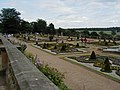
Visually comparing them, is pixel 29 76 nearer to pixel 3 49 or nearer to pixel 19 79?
pixel 19 79

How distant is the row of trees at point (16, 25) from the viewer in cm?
7262

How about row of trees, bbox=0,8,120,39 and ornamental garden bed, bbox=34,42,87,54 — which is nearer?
ornamental garden bed, bbox=34,42,87,54

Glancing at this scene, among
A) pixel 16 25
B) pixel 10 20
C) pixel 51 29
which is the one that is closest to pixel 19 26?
pixel 16 25

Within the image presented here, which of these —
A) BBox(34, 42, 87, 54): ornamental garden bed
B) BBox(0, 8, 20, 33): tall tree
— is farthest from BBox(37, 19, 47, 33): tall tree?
BBox(34, 42, 87, 54): ornamental garden bed

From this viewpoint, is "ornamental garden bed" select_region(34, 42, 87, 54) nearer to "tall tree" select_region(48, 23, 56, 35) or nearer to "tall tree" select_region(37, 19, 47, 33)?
"tall tree" select_region(48, 23, 56, 35)

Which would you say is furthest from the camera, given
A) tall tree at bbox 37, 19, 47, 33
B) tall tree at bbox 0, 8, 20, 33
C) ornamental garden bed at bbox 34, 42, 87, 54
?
tall tree at bbox 37, 19, 47, 33

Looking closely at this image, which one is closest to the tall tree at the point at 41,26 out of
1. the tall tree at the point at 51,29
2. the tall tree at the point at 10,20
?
the tall tree at the point at 51,29

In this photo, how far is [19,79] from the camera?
2.83m

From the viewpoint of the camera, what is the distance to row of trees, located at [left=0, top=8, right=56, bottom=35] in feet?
238

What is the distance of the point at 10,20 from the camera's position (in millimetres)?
72688

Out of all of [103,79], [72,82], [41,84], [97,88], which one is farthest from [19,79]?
[103,79]

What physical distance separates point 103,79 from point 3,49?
586cm

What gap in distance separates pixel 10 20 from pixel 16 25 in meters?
2.35

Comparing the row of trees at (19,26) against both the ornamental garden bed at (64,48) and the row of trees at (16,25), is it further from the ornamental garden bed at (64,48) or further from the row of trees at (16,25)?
the ornamental garden bed at (64,48)
